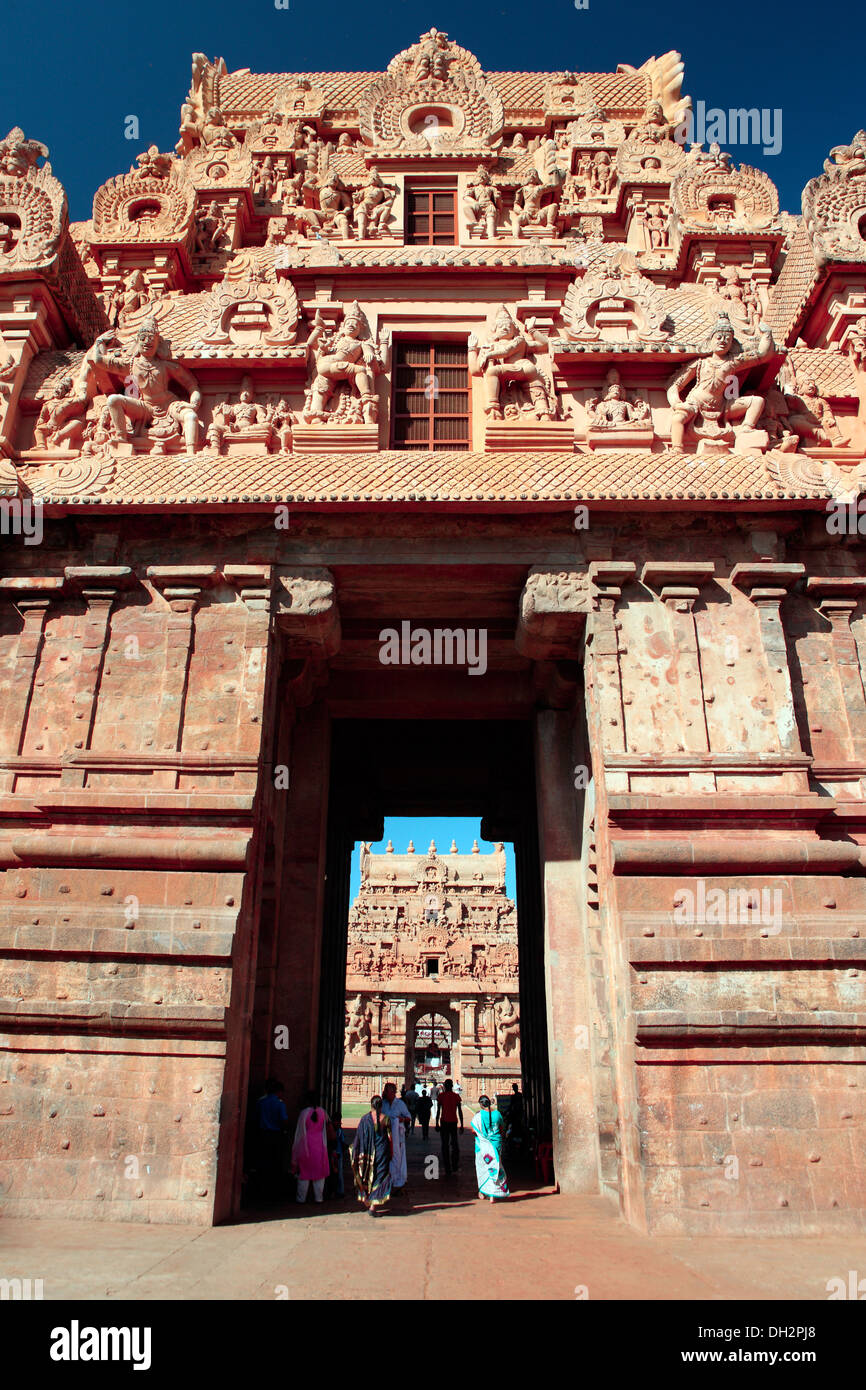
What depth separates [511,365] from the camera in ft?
40.9

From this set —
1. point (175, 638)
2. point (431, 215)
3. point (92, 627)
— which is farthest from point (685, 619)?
point (431, 215)

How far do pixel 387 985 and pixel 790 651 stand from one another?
2808 centimetres

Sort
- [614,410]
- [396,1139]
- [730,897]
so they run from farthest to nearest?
[614,410] → [396,1139] → [730,897]

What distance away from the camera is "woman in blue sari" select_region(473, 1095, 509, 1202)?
1064cm

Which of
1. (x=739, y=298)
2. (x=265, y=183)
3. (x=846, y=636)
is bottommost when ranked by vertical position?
(x=846, y=636)

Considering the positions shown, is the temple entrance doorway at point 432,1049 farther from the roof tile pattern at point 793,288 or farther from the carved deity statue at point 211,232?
the roof tile pattern at point 793,288

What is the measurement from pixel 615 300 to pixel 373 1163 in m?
11.4

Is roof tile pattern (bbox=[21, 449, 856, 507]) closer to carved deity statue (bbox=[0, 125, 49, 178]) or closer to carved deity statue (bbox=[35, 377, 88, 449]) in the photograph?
carved deity statue (bbox=[35, 377, 88, 449])

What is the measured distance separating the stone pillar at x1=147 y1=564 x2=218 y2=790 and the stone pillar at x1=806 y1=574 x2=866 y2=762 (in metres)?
7.14

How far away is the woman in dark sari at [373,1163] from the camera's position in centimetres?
959

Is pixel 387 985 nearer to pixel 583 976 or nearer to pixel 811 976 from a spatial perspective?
pixel 583 976

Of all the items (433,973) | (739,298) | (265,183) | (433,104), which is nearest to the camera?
(739,298)

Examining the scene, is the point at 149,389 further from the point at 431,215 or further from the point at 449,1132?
the point at 449,1132

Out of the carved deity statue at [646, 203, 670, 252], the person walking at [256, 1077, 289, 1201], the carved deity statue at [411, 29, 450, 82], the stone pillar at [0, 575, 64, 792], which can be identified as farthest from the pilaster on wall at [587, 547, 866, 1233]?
the carved deity statue at [411, 29, 450, 82]
